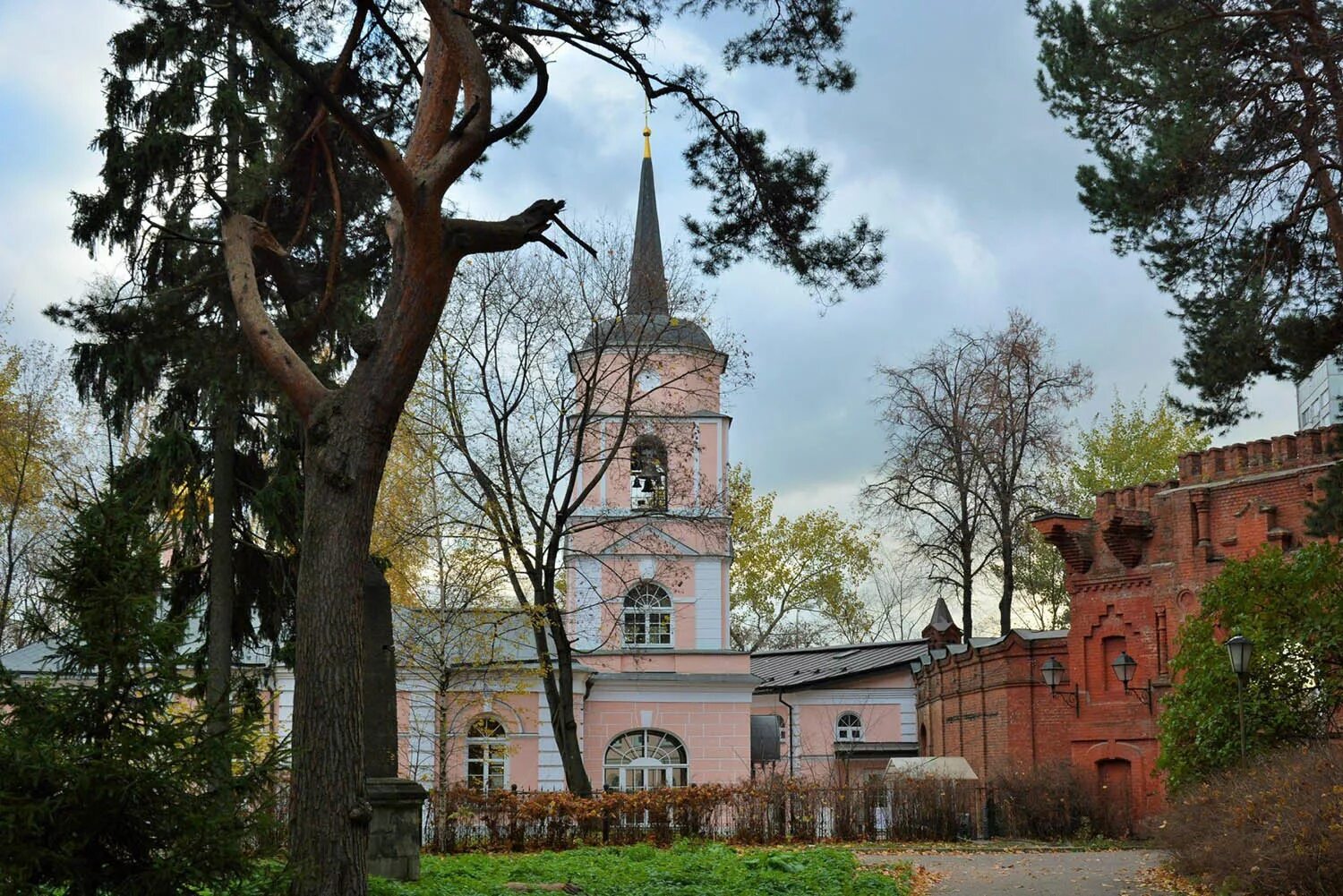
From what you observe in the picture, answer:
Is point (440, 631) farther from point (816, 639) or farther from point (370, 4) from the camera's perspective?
point (816, 639)

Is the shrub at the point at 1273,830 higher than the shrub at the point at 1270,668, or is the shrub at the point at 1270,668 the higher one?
the shrub at the point at 1270,668

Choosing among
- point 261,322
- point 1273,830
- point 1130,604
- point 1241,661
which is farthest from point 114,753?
point 1130,604

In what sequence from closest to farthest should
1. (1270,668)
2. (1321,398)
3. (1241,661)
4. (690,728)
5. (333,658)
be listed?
(333,658) < (1241,661) < (1270,668) < (690,728) < (1321,398)

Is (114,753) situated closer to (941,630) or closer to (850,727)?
(941,630)

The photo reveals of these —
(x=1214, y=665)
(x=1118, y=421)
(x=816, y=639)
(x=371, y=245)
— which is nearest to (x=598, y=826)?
(x=1214, y=665)

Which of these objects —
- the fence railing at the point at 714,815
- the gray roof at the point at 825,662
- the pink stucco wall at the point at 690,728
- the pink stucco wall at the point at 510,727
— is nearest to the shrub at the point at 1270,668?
the fence railing at the point at 714,815

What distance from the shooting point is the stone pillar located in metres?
13.0

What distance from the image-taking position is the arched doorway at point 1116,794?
3022 cm

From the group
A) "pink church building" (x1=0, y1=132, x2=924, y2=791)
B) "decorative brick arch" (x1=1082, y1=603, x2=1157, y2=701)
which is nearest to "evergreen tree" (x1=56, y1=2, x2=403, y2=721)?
"pink church building" (x1=0, y1=132, x2=924, y2=791)

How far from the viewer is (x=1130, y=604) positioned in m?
33.0

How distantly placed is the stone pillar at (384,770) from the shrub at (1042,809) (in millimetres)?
18944

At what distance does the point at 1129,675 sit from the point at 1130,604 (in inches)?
65.5

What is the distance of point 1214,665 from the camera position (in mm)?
22328

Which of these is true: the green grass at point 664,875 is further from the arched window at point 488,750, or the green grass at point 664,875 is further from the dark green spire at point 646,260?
the arched window at point 488,750
